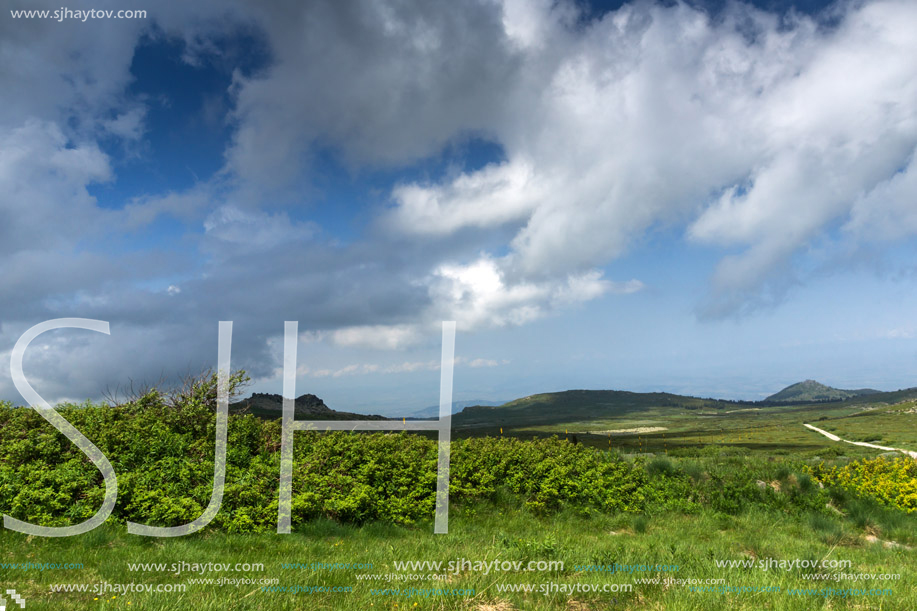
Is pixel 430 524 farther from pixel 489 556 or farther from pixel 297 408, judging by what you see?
pixel 297 408

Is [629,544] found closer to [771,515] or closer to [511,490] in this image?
[511,490]

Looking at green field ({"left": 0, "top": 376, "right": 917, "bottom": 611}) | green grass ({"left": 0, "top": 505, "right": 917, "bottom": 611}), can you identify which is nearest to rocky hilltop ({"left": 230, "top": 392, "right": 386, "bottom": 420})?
green field ({"left": 0, "top": 376, "right": 917, "bottom": 611})

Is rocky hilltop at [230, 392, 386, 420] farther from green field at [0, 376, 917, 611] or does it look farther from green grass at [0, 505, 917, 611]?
green grass at [0, 505, 917, 611]

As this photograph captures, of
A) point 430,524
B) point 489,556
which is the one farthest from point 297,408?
point 489,556

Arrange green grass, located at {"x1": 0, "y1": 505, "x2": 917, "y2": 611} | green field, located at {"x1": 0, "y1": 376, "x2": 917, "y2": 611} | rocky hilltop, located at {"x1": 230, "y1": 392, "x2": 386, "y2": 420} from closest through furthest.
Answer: green grass, located at {"x1": 0, "y1": 505, "x2": 917, "y2": 611} → green field, located at {"x1": 0, "y1": 376, "x2": 917, "y2": 611} → rocky hilltop, located at {"x1": 230, "y1": 392, "x2": 386, "y2": 420}

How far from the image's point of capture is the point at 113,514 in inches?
332

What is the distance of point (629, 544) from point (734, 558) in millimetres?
1859

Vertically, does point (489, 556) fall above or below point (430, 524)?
above

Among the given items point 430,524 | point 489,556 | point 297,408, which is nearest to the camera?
point 489,556

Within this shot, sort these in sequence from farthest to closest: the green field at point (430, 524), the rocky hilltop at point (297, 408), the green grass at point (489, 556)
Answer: the rocky hilltop at point (297, 408) → the green field at point (430, 524) → the green grass at point (489, 556)

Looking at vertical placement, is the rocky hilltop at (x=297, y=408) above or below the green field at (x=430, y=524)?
below

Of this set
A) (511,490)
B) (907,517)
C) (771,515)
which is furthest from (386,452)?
(907,517)

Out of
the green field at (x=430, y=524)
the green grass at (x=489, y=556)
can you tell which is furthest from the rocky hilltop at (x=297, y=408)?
the green grass at (x=489, y=556)

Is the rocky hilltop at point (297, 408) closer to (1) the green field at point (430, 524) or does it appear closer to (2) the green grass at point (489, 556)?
(1) the green field at point (430, 524)
